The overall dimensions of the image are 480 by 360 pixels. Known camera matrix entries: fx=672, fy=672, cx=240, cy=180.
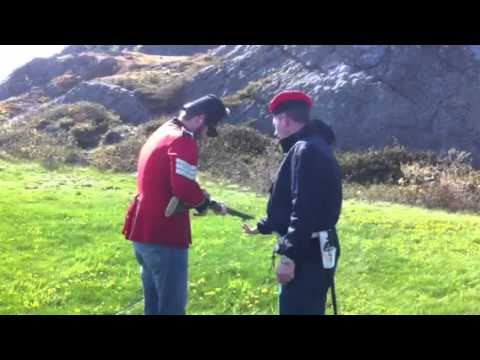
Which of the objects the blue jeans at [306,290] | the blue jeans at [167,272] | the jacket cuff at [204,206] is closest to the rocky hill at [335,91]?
the jacket cuff at [204,206]

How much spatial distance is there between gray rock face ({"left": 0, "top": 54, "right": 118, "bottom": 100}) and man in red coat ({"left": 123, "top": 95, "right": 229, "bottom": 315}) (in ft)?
107

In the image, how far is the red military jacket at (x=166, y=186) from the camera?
4645 millimetres

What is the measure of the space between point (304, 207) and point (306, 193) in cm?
9

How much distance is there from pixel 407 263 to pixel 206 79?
22604 mm

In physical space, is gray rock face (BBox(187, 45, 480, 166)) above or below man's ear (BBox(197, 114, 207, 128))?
above

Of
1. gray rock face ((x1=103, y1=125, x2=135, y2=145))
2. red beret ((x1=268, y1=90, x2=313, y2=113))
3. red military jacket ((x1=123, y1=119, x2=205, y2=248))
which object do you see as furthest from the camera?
gray rock face ((x1=103, y1=125, x2=135, y2=145))

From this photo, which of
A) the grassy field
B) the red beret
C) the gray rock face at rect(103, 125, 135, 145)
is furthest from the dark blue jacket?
the gray rock face at rect(103, 125, 135, 145)

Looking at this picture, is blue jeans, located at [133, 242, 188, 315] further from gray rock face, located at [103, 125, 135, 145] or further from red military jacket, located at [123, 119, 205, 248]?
gray rock face, located at [103, 125, 135, 145]

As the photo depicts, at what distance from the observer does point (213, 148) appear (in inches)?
819

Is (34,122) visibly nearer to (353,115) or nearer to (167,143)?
(353,115)

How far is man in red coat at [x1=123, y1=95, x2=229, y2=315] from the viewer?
467 centimetres

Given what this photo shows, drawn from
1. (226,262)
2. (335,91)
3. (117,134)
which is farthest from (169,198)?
(117,134)

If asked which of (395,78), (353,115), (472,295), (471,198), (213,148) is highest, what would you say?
(395,78)

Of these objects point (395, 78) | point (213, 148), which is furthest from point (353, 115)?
point (213, 148)
